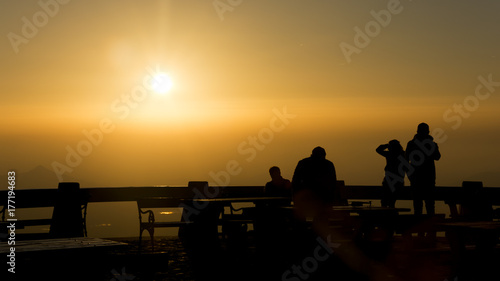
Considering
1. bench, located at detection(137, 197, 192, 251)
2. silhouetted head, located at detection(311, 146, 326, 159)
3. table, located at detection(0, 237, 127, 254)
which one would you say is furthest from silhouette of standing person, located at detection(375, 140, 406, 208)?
table, located at detection(0, 237, 127, 254)

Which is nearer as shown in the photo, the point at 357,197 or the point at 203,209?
the point at 203,209

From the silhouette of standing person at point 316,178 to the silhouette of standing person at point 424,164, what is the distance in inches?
96.9

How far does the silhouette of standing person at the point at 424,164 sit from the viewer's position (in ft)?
44.2

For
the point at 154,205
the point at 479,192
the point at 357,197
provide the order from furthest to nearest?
the point at 357,197, the point at 154,205, the point at 479,192

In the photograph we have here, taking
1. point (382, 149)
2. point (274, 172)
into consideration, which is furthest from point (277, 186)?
point (382, 149)

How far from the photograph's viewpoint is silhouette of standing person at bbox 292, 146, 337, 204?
37.5ft

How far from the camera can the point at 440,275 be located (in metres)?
9.97

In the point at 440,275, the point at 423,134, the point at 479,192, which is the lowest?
the point at 440,275

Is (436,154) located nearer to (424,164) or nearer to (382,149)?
Answer: (424,164)

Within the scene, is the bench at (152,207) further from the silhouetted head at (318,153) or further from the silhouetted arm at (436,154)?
the silhouetted arm at (436,154)

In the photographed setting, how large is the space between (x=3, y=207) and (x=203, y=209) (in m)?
3.76

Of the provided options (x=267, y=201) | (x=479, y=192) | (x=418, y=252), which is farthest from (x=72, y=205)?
(x=479, y=192)

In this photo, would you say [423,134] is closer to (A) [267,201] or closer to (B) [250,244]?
(A) [267,201]

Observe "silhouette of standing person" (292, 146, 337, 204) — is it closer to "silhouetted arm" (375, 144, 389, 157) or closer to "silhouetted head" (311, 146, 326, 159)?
"silhouetted head" (311, 146, 326, 159)
